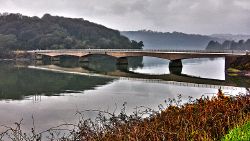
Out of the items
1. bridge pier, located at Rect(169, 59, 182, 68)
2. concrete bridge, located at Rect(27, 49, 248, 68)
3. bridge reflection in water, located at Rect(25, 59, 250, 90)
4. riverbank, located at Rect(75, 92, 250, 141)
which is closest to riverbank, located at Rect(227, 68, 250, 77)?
bridge reflection in water, located at Rect(25, 59, 250, 90)

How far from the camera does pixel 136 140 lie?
11805 mm

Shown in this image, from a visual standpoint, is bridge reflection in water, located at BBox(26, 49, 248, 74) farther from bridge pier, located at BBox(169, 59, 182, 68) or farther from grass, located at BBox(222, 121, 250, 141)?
grass, located at BBox(222, 121, 250, 141)

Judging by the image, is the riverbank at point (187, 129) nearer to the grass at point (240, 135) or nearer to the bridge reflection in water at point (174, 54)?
the grass at point (240, 135)

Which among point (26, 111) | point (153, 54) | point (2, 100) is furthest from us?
point (153, 54)

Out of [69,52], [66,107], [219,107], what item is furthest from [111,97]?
[69,52]

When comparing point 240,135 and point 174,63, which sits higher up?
point 240,135

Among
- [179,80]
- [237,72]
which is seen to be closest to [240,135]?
[179,80]

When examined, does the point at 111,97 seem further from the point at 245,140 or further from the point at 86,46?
the point at 86,46

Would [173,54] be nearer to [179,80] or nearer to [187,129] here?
[179,80]

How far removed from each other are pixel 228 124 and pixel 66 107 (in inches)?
896

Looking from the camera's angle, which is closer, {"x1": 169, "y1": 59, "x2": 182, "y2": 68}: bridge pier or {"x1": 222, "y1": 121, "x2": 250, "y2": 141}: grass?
{"x1": 222, "y1": 121, "x2": 250, "y2": 141}: grass

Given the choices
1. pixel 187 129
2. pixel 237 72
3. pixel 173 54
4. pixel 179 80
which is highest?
pixel 173 54

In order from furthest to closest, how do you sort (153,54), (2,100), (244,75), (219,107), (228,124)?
(153,54), (244,75), (2,100), (219,107), (228,124)

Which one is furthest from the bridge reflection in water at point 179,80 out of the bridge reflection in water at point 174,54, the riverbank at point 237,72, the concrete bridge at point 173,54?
the concrete bridge at point 173,54
